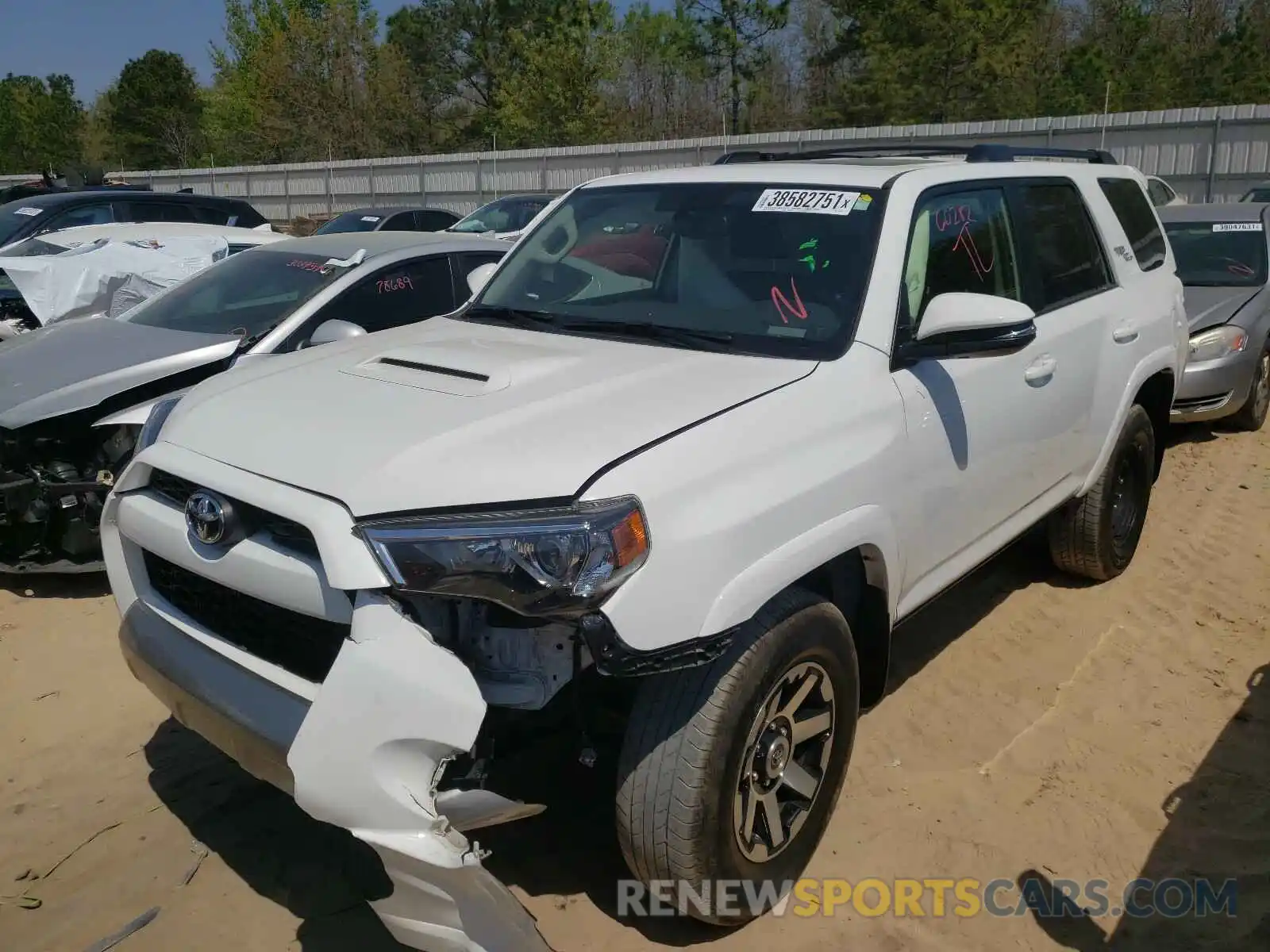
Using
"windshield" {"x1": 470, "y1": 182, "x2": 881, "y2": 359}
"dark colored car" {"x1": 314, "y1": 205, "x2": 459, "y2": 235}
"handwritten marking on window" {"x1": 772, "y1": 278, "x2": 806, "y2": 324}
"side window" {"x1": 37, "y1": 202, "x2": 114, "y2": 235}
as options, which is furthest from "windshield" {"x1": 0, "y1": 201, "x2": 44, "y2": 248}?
"handwritten marking on window" {"x1": 772, "y1": 278, "x2": 806, "y2": 324}

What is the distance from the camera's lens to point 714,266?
3557 millimetres

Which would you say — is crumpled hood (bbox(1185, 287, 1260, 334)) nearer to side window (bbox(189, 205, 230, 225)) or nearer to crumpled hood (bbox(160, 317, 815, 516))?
crumpled hood (bbox(160, 317, 815, 516))

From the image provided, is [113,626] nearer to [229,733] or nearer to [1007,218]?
[229,733]

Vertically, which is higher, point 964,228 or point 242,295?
point 964,228

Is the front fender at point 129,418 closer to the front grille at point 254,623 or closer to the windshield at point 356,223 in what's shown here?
the front grille at point 254,623

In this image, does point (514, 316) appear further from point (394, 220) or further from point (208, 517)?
point (394, 220)

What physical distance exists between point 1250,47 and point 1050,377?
103ft

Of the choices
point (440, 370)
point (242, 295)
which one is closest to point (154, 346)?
point (242, 295)

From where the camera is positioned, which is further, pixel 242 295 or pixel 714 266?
pixel 242 295

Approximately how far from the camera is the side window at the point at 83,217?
11.1 meters

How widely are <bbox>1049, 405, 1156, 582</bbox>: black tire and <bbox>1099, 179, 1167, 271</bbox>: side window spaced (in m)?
0.76

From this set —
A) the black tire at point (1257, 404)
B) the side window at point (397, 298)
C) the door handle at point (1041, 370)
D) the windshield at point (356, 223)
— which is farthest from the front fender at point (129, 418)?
the windshield at point (356, 223)

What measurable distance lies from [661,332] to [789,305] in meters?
0.41

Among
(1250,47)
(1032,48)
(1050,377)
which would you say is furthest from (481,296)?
(1032,48)
